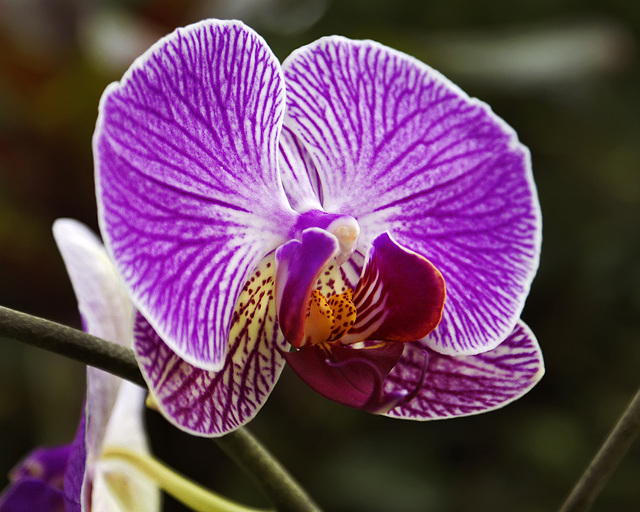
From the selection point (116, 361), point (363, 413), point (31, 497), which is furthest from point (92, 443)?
point (363, 413)

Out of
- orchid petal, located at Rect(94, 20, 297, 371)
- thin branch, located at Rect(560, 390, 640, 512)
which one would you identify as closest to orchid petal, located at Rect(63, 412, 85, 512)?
orchid petal, located at Rect(94, 20, 297, 371)

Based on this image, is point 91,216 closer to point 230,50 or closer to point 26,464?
point 26,464

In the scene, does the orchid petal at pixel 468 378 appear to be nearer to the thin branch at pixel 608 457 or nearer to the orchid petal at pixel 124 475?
the thin branch at pixel 608 457

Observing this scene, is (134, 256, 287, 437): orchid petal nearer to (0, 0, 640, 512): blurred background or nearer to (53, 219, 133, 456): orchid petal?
(53, 219, 133, 456): orchid petal

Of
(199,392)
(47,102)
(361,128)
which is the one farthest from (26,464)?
(47,102)

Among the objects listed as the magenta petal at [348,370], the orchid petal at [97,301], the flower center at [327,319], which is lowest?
the orchid petal at [97,301]

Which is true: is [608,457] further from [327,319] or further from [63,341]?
[63,341]

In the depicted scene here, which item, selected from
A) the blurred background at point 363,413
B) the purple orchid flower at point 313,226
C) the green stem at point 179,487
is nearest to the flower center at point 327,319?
the purple orchid flower at point 313,226
